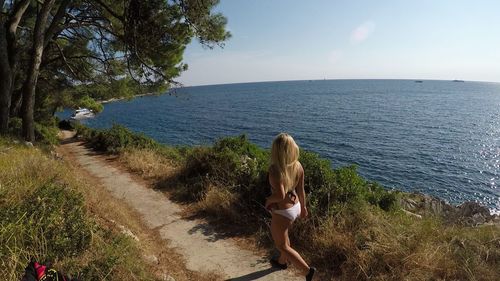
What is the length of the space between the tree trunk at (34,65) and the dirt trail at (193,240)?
492 centimetres

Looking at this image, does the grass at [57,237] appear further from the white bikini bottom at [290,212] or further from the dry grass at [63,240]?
the white bikini bottom at [290,212]

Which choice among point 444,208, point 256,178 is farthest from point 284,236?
point 444,208

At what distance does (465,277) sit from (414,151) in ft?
96.6

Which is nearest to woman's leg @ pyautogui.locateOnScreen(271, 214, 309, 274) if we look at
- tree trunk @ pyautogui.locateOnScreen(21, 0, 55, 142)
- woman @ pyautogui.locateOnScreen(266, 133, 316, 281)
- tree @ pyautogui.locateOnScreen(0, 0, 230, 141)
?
woman @ pyautogui.locateOnScreen(266, 133, 316, 281)

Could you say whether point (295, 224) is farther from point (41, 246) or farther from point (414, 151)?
point (414, 151)

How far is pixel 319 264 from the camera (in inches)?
209

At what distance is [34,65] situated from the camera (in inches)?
468

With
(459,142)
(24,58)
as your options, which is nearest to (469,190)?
(459,142)

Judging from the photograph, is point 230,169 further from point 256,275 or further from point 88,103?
point 88,103

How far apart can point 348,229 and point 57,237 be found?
4.20 m

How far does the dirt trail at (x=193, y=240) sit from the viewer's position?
5248 mm

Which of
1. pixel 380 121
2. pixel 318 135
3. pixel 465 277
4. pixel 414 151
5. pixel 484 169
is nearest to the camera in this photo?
pixel 465 277

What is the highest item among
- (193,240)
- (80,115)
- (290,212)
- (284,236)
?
(290,212)

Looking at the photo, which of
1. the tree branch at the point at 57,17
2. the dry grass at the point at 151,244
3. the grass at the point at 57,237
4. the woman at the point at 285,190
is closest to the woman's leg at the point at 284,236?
the woman at the point at 285,190
